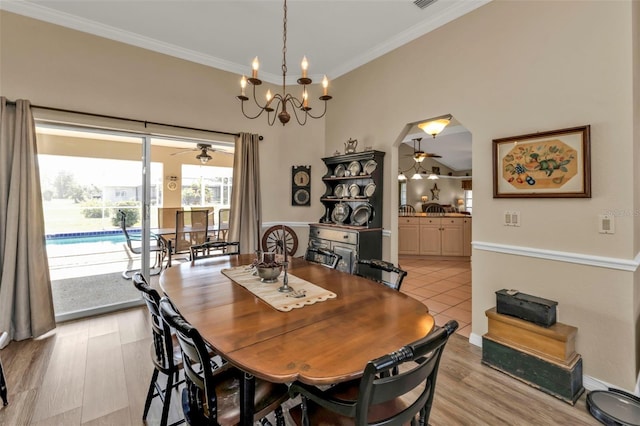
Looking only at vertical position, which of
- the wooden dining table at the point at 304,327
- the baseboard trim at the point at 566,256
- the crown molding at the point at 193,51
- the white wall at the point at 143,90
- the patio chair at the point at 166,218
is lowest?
the wooden dining table at the point at 304,327

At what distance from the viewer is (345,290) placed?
1.84 meters

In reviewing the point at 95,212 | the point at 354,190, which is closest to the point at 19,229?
the point at 95,212

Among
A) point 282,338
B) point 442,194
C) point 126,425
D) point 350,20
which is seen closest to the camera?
point 282,338

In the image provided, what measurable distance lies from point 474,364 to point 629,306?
113cm

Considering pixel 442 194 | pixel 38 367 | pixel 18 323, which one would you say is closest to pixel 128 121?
pixel 18 323

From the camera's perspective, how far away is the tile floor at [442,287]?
3.40 m

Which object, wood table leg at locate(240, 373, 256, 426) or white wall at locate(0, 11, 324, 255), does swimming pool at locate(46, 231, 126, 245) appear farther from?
wood table leg at locate(240, 373, 256, 426)

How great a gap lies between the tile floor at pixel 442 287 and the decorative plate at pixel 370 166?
1851 mm

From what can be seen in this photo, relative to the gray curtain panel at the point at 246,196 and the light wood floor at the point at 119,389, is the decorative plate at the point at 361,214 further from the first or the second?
the light wood floor at the point at 119,389

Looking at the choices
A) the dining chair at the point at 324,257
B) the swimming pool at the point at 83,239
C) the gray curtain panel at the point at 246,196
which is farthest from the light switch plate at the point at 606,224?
the swimming pool at the point at 83,239

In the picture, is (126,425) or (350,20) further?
(350,20)

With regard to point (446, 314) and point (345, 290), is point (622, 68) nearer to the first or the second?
point (345, 290)

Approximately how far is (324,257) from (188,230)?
107 inches

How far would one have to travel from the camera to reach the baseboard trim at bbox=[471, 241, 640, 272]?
1948 millimetres
